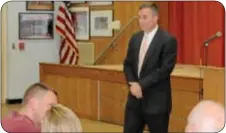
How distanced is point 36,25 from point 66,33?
816 millimetres

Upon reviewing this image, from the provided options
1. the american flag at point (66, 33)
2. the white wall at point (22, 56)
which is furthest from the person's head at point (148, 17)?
the white wall at point (22, 56)

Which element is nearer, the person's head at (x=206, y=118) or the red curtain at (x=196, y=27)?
the person's head at (x=206, y=118)

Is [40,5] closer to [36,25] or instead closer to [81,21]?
[36,25]

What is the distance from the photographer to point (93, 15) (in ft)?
33.1

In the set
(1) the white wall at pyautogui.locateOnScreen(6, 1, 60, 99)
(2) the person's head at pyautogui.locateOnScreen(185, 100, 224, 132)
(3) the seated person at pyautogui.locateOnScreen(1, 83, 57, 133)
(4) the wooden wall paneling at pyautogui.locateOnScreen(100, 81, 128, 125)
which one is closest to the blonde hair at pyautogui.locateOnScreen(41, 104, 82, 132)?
(3) the seated person at pyautogui.locateOnScreen(1, 83, 57, 133)

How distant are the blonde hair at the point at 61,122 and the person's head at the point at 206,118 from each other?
0.44m

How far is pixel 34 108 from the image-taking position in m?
2.66

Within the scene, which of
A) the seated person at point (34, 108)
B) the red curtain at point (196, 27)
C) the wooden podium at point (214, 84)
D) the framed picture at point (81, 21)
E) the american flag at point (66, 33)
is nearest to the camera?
the seated person at point (34, 108)

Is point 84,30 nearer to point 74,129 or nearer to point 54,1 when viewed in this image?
point 54,1

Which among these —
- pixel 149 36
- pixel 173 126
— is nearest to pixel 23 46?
pixel 173 126

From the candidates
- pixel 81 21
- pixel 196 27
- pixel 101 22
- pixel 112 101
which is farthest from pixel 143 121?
pixel 81 21

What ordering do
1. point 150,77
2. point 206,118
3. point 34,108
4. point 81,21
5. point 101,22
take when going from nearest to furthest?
point 206,118 < point 34,108 < point 150,77 < point 101,22 < point 81,21

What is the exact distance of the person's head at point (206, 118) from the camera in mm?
2201

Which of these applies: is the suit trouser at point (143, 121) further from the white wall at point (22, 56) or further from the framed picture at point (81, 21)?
the white wall at point (22, 56)
